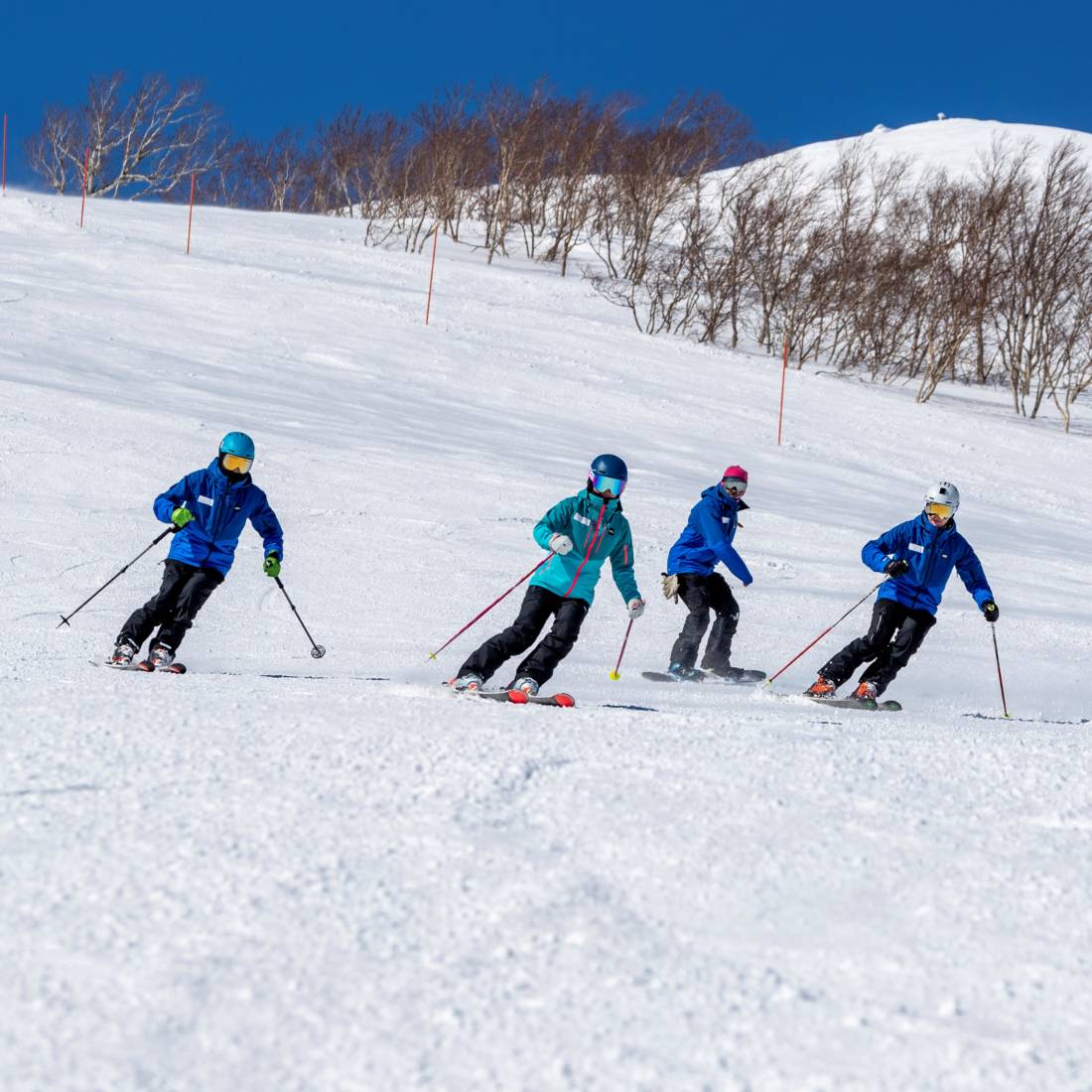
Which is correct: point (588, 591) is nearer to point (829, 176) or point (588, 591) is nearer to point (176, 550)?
point (176, 550)

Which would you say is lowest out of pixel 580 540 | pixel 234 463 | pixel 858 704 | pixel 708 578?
pixel 858 704

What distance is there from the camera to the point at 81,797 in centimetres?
339

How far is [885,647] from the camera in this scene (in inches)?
307

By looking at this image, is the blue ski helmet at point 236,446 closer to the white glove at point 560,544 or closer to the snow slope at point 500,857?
the snow slope at point 500,857

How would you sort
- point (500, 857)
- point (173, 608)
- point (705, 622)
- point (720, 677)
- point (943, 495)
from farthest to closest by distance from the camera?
point (705, 622)
point (720, 677)
point (943, 495)
point (173, 608)
point (500, 857)

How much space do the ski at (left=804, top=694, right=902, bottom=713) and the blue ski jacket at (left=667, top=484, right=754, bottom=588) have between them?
111cm

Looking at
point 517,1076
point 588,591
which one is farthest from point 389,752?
point 588,591

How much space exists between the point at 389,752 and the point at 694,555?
4.81 meters

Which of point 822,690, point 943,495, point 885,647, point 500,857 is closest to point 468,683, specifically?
point 822,690

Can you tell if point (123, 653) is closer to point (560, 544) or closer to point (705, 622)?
point (560, 544)

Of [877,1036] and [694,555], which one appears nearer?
[877,1036]

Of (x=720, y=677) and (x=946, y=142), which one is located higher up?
(x=946, y=142)

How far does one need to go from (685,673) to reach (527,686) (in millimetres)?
2340

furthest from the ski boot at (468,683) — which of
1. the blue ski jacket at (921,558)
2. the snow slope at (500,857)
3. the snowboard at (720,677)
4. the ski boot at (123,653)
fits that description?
the blue ski jacket at (921,558)
